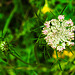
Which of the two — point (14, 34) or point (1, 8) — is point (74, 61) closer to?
point (14, 34)

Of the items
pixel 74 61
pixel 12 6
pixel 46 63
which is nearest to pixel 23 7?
pixel 12 6

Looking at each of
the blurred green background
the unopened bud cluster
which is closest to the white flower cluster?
the unopened bud cluster

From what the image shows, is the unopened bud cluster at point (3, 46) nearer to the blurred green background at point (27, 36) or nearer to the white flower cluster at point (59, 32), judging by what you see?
the white flower cluster at point (59, 32)

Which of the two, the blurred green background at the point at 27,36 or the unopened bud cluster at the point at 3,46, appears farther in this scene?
the blurred green background at the point at 27,36

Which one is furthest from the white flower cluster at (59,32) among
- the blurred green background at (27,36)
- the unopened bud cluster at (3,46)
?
the blurred green background at (27,36)

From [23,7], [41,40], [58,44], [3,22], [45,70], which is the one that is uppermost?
[23,7]

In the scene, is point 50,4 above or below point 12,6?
below

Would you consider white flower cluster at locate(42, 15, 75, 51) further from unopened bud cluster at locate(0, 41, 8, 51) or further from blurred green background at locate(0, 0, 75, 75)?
A: blurred green background at locate(0, 0, 75, 75)

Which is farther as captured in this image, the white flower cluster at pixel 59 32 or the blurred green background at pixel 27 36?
the blurred green background at pixel 27 36
